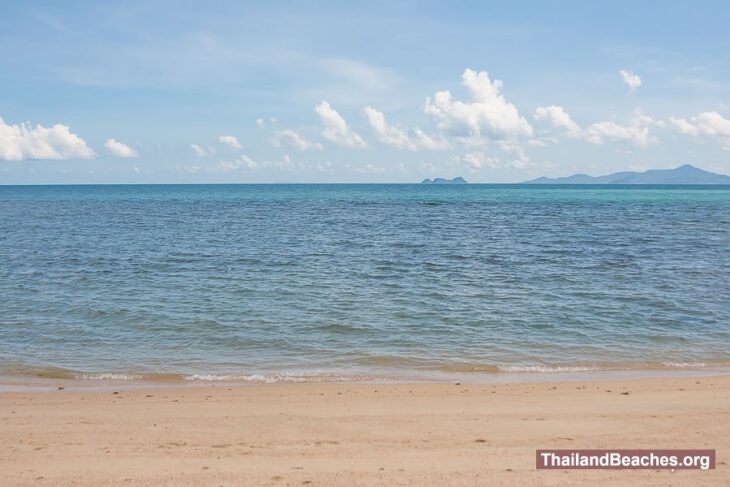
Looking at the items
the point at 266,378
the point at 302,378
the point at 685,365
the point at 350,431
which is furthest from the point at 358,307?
the point at 350,431

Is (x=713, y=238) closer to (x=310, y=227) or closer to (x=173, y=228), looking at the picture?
(x=310, y=227)

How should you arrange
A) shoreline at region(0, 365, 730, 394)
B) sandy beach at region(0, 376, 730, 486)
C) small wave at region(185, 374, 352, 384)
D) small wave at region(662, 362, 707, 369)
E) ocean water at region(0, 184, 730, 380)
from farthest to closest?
ocean water at region(0, 184, 730, 380)
small wave at region(662, 362, 707, 369)
small wave at region(185, 374, 352, 384)
shoreline at region(0, 365, 730, 394)
sandy beach at region(0, 376, 730, 486)

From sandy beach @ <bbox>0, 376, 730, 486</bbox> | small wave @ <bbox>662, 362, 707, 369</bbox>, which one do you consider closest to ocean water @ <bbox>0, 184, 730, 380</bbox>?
small wave @ <bbox>662, 362, 707, 369</bbox>

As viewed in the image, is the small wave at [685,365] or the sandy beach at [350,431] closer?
the sandy beach at [350,431]

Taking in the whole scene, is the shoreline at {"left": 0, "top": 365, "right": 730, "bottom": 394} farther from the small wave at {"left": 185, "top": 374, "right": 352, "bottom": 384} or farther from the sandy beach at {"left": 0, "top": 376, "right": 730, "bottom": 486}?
the sandy beach at {"left": 0, "top": 376, "right": 730, "bottom": 486}

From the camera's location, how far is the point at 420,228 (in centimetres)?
4753

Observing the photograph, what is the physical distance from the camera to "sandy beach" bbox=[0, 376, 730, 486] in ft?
23.0

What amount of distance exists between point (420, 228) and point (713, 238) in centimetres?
2016

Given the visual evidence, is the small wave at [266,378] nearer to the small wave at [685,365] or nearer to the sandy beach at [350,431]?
the sandy beach at [350,431]

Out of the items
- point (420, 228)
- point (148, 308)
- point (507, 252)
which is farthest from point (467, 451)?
point (420, 228)


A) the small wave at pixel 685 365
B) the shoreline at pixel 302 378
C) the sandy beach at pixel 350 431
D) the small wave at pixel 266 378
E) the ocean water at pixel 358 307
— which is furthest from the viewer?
the ocean water at pixel 358 307

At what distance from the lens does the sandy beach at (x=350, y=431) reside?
7020 mm

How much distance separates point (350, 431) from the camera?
28.4ft

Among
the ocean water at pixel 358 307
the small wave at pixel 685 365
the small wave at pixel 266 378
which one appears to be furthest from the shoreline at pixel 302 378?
the small wave at pixel 685 365
